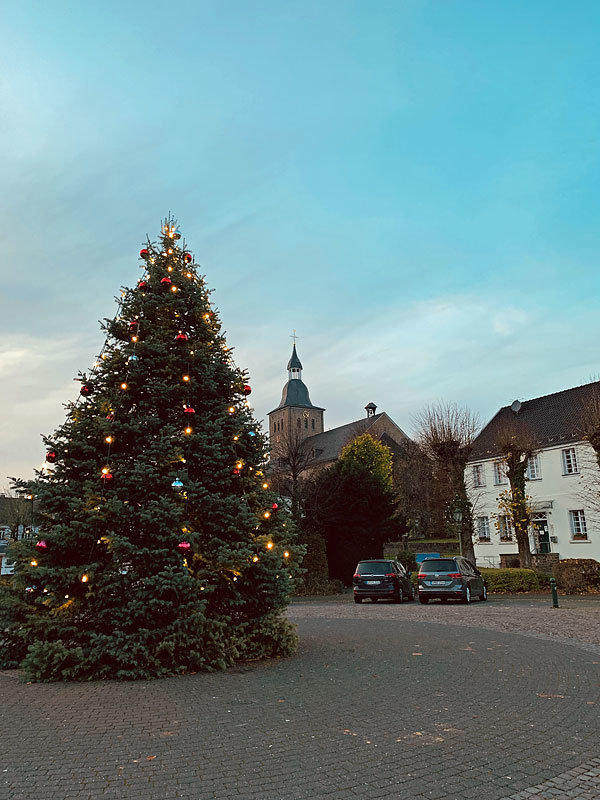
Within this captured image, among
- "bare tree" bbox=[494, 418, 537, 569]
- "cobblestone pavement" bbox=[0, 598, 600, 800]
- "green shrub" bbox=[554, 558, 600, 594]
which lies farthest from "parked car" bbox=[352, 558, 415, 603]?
"cobblestone pavement" bbox=[0, 598, 600, 800]

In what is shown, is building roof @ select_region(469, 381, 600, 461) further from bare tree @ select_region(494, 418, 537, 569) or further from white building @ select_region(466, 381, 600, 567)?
bare tree @ select_region(494, 418, 537, 569)

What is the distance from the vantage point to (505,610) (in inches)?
707

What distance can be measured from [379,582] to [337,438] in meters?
63.1

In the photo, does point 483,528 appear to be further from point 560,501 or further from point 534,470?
point 560,501

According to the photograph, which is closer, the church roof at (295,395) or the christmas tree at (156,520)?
the christmas tree at (156,520)

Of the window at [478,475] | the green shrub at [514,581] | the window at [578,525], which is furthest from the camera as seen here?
the window at [478,475]

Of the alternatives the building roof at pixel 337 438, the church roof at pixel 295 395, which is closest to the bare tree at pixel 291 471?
the building roof at pixel 337 438

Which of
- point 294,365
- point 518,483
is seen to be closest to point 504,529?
point 518,483

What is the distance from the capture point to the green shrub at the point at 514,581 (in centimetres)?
2417

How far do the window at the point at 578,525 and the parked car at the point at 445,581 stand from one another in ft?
52.0

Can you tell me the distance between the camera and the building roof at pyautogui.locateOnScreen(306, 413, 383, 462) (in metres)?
80.2

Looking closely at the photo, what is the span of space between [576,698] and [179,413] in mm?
6447

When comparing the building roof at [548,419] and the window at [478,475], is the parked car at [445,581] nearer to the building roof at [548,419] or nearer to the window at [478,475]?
the building roof at [548,419]

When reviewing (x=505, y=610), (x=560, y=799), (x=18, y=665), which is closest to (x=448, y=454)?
(x=505, y=610)
